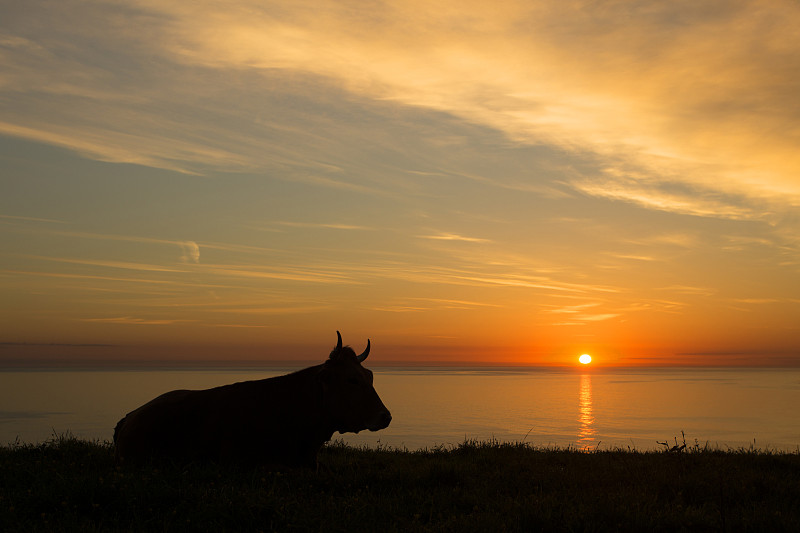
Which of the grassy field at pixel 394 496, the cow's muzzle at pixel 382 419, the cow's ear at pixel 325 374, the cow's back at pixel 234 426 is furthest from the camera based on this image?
the cow's ear at pixel 325 374

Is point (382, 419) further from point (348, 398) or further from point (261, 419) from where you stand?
point (261, 419)

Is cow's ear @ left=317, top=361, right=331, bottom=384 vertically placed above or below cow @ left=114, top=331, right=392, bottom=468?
above

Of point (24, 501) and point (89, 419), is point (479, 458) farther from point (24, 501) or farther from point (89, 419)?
point (89, 419)

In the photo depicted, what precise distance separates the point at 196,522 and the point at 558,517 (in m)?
3.95

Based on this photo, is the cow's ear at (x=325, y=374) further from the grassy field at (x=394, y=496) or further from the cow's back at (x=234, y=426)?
the grassy field at (x=394, y=496)

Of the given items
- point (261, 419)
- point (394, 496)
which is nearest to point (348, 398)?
point (261, 419)

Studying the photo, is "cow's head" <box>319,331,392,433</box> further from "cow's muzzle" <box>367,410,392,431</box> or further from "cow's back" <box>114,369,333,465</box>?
"cow's back" <box>114,369,333,465</box>

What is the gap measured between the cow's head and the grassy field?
2.40 ft

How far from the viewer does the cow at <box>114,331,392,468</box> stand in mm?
9914

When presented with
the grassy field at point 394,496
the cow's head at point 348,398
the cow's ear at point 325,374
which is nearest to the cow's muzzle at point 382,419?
the cow's head at point 348,398

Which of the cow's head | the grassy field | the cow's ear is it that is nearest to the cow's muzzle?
the cow's head

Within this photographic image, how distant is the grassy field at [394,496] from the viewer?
7.44 metres

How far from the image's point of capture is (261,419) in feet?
33.1

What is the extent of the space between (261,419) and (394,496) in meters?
2.48
